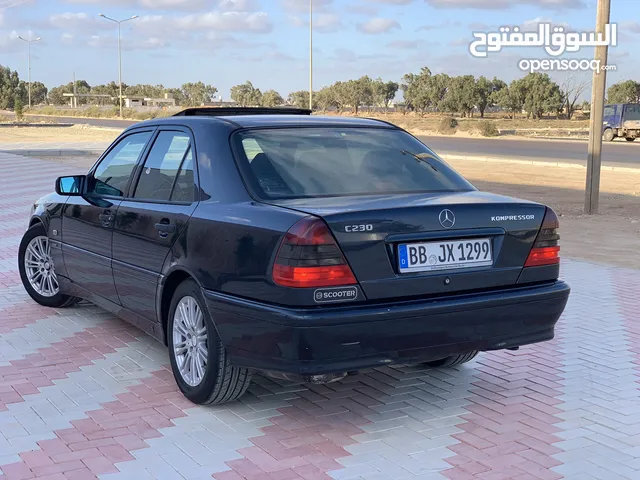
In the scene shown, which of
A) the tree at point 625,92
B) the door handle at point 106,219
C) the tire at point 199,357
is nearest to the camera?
the tire at point 199,357

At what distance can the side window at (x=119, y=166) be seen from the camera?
5492 mm

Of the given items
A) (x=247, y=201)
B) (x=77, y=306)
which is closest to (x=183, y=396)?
(x=247, y=201)

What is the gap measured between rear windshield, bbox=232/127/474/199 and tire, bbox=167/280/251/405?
2.42 ft

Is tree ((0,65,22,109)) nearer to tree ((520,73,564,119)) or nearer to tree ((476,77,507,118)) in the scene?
tree ((476,77,507,118))

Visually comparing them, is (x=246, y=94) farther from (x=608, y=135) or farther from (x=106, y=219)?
(x=106, y=219)

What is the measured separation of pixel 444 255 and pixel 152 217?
181cm

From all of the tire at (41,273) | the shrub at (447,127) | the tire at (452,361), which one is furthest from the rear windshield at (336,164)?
the shrub at (447,127)

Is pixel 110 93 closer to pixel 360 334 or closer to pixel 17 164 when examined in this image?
pixel 17 164

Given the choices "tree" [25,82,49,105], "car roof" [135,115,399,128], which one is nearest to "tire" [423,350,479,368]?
"car roof" [135,115,399,128]

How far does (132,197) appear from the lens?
5.30 meters

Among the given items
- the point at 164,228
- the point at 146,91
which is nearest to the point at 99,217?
the point at 164,228

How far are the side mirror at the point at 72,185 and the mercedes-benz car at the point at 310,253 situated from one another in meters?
0.43

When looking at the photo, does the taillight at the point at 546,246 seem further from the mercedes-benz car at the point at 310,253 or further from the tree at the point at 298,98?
the tree at the point at 298,98

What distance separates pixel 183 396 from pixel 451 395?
155 centimetres
